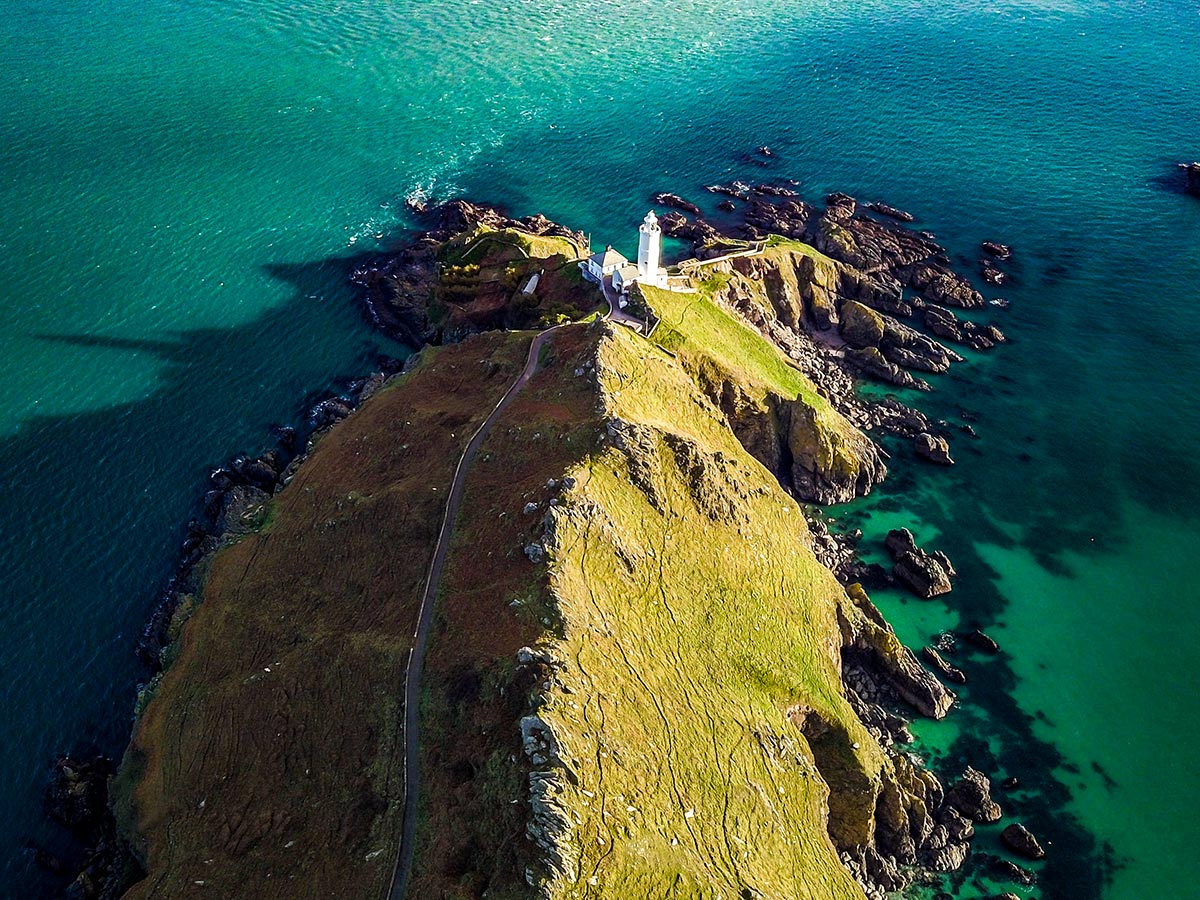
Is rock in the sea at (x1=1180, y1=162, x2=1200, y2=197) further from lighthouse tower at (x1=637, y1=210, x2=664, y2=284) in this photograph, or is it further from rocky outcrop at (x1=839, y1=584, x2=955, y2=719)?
rocky outcrop at (x1=839, y1=584, x2=955, y2=719)

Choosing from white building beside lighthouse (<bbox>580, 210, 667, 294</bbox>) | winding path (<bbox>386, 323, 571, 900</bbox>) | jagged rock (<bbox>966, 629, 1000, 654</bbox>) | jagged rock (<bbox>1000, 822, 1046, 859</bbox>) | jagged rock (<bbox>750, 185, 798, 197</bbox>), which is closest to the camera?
winding path (<bbox>386, 323, 571, 900</bbox>)

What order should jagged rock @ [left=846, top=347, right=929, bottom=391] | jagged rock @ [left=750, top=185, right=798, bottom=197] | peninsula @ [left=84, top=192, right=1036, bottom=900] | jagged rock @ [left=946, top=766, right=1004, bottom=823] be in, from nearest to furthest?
peninsula @ [left=84, top=192, right=1036, bottom=900]
jagged rock @ [left=946, top=766, right=1004, bottom=823]
jagged rock @ [left=846, top=347, right=929, bottom=391]
jagged rock @ [left=750, top=185, right=798, bottom=197]

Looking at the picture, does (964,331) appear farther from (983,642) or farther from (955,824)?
(955,824)

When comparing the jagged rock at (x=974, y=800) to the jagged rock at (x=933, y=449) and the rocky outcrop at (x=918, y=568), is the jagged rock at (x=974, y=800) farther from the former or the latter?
the jagged rock at (x=933, y=449)

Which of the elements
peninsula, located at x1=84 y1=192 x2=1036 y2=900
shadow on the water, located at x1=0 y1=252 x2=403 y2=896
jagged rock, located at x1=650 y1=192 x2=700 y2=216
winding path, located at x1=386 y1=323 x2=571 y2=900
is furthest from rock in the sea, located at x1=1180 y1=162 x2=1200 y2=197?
shadow on the water, located at x1=0 y1=252 x2=403 y2=896

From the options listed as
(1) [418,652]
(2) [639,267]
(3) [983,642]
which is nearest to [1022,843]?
(3) [983,642]

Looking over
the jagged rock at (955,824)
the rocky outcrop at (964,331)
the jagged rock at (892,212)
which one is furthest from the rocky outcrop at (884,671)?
the jagged rock at (892,212)

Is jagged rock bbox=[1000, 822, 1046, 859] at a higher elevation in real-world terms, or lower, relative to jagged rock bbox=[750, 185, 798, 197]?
lower

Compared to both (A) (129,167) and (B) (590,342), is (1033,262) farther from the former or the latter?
(A) (129,167)
